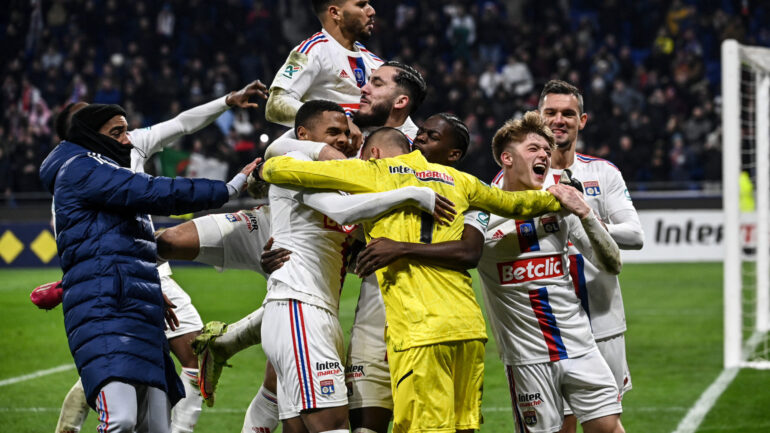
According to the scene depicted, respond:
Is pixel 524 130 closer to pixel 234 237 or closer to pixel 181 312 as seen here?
pixel 234 237

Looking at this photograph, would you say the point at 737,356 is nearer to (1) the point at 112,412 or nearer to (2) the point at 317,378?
(2) the point at 317,378

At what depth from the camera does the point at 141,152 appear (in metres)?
6.26

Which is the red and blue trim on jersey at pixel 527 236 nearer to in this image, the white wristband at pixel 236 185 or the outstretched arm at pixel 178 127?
the white wristband at pixel 236 185

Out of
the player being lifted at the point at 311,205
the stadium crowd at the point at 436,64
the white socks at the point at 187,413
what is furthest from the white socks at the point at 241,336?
Answer: the stadium crowd at the point at 436,64

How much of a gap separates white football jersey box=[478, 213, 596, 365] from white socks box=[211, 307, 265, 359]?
56.2 inches

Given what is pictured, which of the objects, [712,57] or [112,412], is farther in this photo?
[712,57]

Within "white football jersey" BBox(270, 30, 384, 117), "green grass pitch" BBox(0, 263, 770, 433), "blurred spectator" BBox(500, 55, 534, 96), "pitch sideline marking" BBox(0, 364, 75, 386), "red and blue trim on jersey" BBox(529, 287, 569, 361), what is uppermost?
"blurred spectator" BBox(500, 55, 534, 96)

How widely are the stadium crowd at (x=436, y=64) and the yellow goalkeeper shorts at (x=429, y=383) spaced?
16246 mm

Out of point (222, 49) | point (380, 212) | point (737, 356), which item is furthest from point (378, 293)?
point (222, 49)

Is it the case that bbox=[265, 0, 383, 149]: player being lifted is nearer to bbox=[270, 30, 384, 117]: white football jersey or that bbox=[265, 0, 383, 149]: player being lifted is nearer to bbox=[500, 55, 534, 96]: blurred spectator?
bbox=[270, 30, 384, 117]: white football jersey

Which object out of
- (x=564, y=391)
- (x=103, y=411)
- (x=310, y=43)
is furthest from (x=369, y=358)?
(x=310, y=43)

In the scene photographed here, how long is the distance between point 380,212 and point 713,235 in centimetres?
1598

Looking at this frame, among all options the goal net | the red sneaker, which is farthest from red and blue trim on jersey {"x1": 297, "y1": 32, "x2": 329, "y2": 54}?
the goal net

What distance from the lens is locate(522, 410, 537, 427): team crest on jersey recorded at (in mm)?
5043
